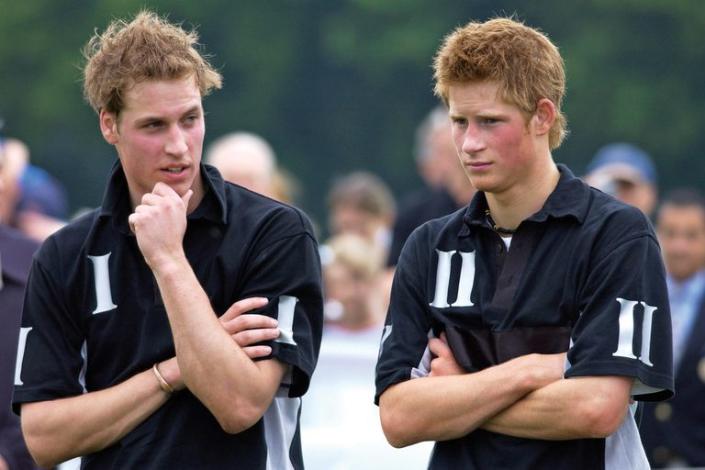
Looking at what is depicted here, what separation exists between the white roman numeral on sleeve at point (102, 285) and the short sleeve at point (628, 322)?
153cm

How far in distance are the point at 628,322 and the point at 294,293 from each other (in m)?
1.10

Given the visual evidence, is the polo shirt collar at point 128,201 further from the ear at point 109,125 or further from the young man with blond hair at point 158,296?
the ear at point 109,125

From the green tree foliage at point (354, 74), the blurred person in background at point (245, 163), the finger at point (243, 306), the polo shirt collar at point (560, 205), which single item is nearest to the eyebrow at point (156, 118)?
the finger at point (243, 306)

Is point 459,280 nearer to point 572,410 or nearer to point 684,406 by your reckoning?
point 572,410

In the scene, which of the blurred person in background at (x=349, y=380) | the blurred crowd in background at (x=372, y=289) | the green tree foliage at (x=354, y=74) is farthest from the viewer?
the green tree foliage at (x=354, y=74)

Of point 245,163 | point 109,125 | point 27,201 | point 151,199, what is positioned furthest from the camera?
point 27,201

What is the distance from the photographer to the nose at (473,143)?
5223mm

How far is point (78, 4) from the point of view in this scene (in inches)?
1203

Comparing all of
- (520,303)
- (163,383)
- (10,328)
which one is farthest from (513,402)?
(10,328)

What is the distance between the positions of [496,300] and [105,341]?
130cm

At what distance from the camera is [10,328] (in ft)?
22.4

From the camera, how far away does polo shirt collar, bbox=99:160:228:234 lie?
5473 millimetres

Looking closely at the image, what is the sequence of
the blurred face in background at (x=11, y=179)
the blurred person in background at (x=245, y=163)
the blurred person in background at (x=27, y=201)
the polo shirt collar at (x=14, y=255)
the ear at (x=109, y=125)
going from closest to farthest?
the ear at (x=109, y=125) → the polo shirt collar at (x=14, y=255) → the blurred face in background at (x=11, y=179) → the blurred person in background at (x=245, y=163) → the blurred person in background at (x=27, y=201)

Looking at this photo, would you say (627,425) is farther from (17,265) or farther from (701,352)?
(701,352)
